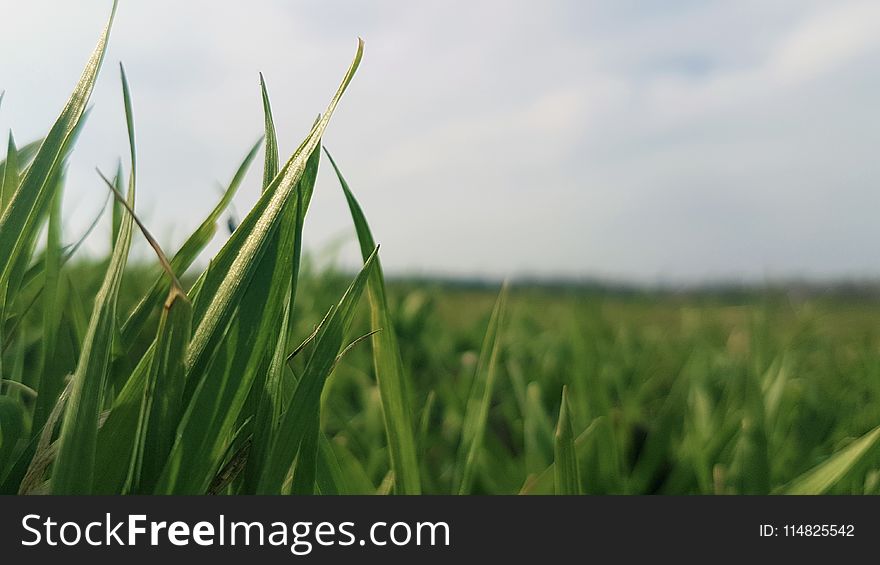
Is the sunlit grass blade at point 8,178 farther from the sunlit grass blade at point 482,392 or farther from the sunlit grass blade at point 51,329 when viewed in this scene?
the sunlit grass blade at point 482,392

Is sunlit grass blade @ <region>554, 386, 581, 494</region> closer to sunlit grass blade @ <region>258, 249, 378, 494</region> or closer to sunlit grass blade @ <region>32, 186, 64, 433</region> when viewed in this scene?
sunlit grass blade @ <region>258, 249, 378, 494</region>

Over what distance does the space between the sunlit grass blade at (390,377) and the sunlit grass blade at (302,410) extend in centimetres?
5

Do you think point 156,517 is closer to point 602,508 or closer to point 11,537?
point 11,537

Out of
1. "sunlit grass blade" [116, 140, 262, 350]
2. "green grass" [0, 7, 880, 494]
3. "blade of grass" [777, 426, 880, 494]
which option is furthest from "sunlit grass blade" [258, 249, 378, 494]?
"blade of grass" [777, 426, 880, 494]

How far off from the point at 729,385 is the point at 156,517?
2.49ft

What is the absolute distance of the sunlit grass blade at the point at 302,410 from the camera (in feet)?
0.88

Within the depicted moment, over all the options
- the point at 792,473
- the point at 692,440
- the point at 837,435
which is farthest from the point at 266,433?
the point at 837,435

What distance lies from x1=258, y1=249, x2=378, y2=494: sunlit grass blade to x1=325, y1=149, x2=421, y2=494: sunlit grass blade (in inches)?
1.9

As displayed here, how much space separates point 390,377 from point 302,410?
0.07 metres

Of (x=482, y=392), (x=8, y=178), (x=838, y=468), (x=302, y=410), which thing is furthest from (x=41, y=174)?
(x=838, y=468)

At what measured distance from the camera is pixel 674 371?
1059mm

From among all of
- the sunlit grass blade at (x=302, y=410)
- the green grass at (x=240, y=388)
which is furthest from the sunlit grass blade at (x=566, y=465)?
the sunlit grass blade at (x=302, y=410)

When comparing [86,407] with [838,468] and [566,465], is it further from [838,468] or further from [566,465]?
[838,468]

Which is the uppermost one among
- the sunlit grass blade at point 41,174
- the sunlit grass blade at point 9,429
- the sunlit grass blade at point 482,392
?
the sunlit grass blade at point 41,174
